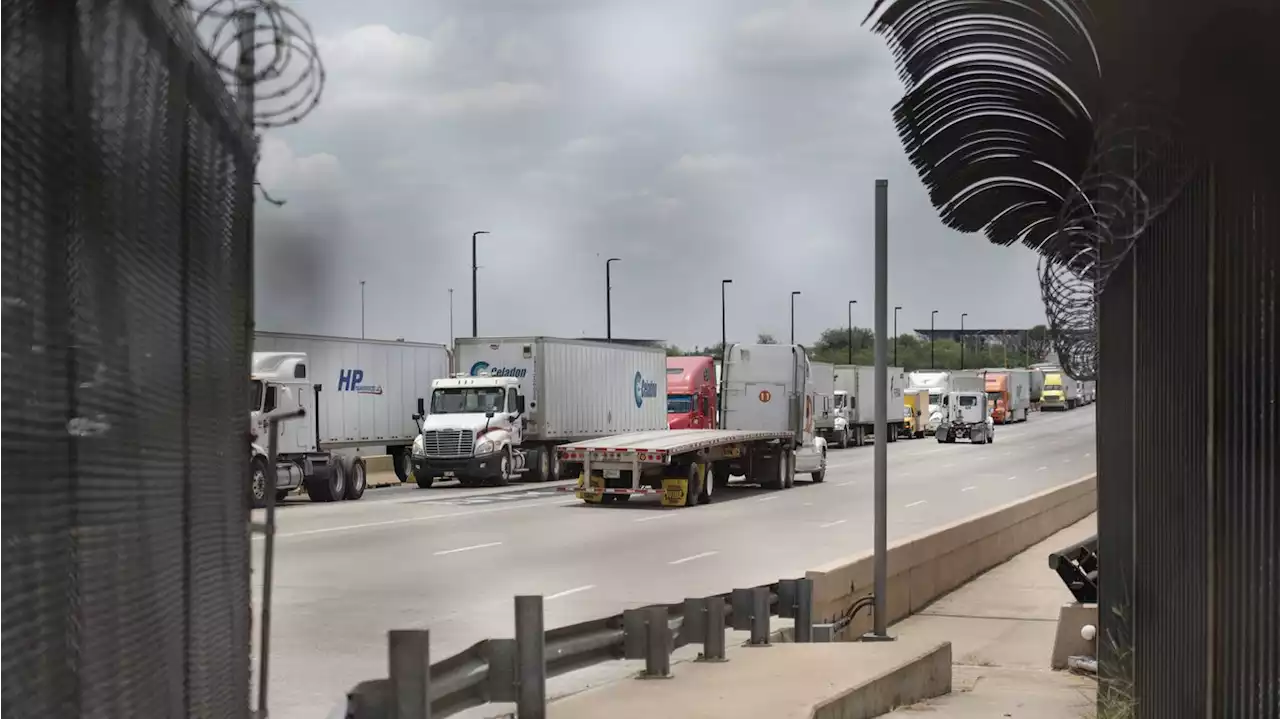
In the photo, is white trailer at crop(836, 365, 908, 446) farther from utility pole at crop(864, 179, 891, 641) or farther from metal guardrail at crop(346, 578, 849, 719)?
metal guardrail at crop(346, 578, 849, 719)

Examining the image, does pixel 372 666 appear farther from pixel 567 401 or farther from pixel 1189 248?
pixel 567 401

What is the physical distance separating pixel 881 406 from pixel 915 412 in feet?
216

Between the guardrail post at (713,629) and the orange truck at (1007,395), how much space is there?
78777 millimetres

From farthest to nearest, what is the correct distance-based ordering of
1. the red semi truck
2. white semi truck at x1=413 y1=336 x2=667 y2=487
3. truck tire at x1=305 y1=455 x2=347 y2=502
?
the red semi truck
white semi truck at x1=413 y1=336 x2=667 y2=487
truck tire at x1=305 y1=455 x2=347 y2=502

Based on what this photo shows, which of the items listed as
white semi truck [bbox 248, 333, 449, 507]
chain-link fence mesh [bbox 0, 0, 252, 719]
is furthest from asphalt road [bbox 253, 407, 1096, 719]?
chain-link fence mesh [bbox 0, 0, 252, 719]

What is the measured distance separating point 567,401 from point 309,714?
32207 millimetres

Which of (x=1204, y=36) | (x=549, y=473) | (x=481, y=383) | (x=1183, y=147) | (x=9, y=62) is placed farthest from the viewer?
(x=549, y=473)

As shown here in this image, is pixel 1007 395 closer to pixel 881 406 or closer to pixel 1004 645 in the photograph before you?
pixel 1004 645

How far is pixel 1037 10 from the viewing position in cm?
793

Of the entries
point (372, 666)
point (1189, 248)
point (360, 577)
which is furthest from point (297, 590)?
point (1189, 248)

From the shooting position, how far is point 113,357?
11.5ft

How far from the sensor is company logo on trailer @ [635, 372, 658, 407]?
4616 cm

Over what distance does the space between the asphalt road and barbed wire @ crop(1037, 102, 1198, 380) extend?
17.9 feet

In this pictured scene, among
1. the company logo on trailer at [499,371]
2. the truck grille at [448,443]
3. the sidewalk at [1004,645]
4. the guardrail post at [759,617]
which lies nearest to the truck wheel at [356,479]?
the truck grille at [448,443]
